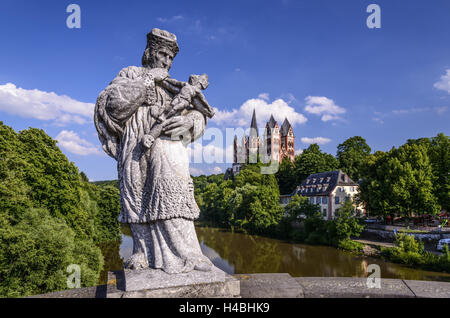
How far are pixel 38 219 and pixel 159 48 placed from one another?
14936mm

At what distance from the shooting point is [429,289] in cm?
396

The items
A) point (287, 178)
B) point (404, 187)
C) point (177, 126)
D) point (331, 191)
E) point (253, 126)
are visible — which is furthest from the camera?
point (253, 126)

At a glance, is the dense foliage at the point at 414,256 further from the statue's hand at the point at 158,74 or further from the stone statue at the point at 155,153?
the statue's hand at the point at 158,74

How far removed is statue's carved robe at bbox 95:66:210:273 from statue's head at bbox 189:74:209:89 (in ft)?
1.63

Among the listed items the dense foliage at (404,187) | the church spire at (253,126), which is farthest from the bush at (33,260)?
the church spire at (253,126)

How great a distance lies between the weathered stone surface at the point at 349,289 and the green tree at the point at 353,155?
5096 cm

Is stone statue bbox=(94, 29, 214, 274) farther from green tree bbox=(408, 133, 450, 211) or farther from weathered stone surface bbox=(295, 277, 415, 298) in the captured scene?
green tree bbox=(408, 133, 450, 211)

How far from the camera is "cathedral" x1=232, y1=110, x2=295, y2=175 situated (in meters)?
92.5

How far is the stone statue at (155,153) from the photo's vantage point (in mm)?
3662

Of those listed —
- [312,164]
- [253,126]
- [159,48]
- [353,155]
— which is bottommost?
[159,48]

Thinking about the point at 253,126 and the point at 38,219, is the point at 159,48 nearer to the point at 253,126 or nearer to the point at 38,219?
the point at 38,219

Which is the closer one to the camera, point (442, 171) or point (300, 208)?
point (442, 171)

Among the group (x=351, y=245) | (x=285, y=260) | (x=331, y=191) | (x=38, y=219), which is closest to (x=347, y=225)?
(x=351, y=245)
